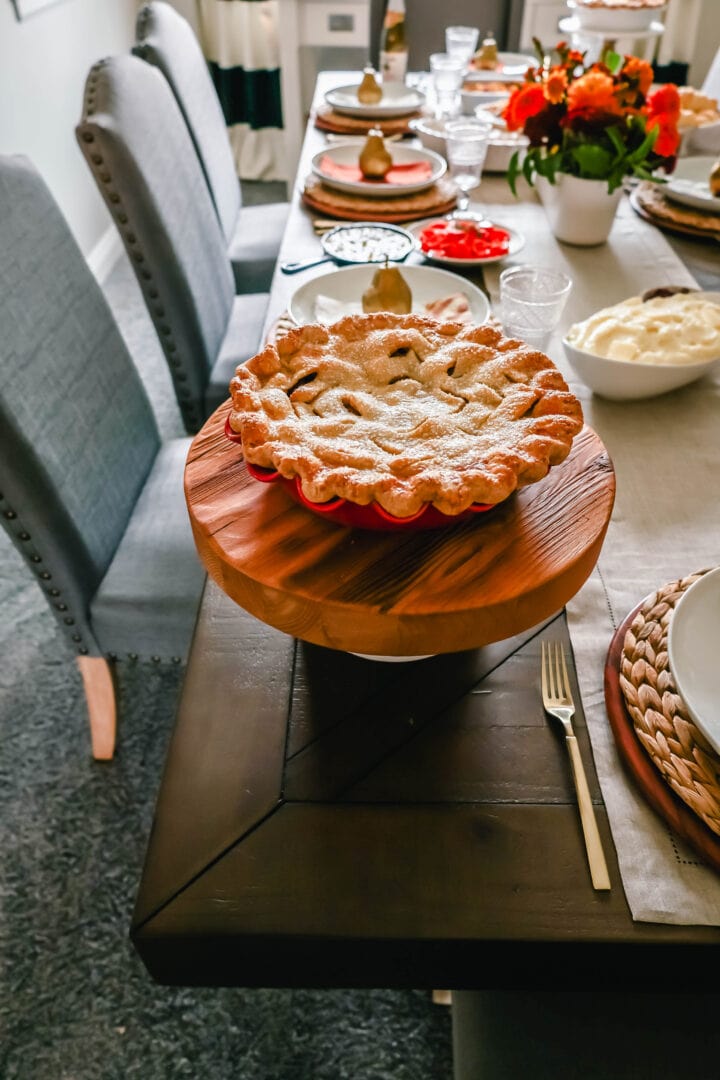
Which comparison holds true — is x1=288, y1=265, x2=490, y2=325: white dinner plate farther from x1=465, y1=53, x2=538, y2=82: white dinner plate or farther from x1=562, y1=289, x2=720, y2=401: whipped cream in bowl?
x1=465, y1=53, x2=538, y2=82: white dinner plate

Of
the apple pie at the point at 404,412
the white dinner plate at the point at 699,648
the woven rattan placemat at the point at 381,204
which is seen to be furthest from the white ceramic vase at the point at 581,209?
the white dinner plate at the point at 699,648

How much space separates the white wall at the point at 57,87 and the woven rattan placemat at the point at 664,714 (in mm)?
2469

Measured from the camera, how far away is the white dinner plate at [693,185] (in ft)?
4.94

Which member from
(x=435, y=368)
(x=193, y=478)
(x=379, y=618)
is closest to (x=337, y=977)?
(x=379, y=618)

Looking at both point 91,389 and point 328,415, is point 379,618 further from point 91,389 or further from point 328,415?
point 91,389

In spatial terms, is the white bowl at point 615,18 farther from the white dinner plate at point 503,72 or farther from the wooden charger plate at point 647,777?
the wooden charger plate at point 647,777

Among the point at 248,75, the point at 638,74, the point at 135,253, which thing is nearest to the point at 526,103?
the point at 638,74

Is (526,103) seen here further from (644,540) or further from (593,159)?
(644,540)

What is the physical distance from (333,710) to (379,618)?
0.51ft

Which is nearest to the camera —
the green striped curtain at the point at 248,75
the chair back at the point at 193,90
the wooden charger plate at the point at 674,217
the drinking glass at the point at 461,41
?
the wooden charger plate at the point at 674,217

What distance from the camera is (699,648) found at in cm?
61

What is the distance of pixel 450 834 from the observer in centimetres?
57

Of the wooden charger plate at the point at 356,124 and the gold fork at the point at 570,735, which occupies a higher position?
the gold fork at the point at 570,735

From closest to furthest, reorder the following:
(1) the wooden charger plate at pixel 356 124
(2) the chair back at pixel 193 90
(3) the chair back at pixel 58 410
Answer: (3) the chair back at pixel 58 410
(2) the chair back at pixel 193 90
(1) the wooden charger plate at pixel 356 124
